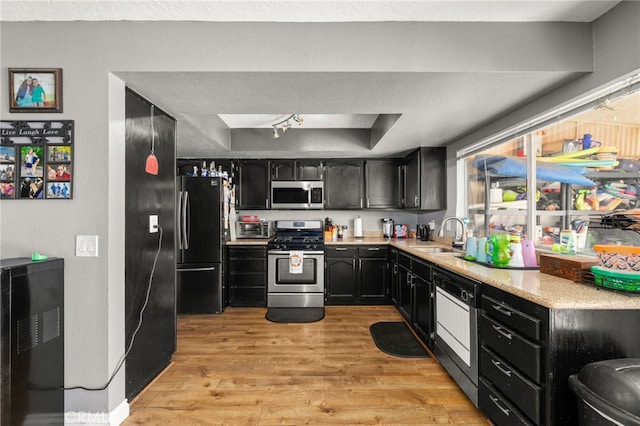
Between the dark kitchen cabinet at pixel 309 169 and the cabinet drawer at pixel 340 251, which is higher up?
the dark kitchen cabinet at pixel 309 169

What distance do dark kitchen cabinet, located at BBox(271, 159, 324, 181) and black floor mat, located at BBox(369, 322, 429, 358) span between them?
2.25 meters

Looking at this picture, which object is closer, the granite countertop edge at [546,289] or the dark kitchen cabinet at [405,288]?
the granite countertop edge at [546,289]

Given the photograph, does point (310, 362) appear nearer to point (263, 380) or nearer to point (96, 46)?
point (263, 380)

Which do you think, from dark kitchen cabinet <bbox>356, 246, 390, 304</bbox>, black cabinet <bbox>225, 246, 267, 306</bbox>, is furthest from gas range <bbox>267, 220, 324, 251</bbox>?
dark kitchen cabinet <bbox>356, 246, 390, 304</bbox>

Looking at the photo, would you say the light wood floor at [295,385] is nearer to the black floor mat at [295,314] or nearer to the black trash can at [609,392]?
the black floor mat at [295,314]

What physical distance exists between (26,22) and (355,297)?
3936 millimetres

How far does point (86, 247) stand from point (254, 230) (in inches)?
109

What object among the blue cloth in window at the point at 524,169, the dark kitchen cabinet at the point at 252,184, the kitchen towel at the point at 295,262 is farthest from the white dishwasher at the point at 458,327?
the dark kitchen cabinet at the point at 252,184

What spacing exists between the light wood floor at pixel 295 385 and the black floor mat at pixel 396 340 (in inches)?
3.2

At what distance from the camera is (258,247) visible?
159 inches

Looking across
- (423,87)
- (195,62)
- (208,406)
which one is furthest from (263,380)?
(423,87)

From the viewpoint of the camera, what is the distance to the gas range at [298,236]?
13.2 ft

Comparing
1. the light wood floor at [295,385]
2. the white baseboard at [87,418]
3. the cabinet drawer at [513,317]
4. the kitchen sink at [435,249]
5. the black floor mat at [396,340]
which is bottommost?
the light wood floor at [295,385]

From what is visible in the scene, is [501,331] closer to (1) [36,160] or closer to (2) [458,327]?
(2) [458,327]
